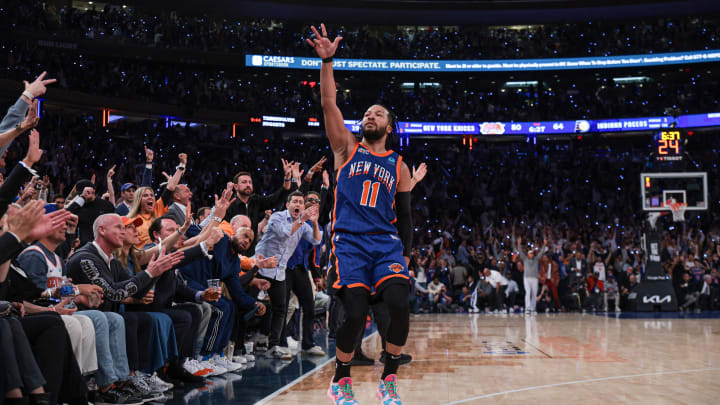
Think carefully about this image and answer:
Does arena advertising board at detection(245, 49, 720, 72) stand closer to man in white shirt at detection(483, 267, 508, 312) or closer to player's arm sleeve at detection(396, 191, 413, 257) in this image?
man in white shirt at detection(483, 267, 508, 312)

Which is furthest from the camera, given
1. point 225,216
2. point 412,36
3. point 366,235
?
point 412,36

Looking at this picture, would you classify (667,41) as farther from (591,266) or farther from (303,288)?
(303,288)

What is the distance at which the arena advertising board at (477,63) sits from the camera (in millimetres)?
26844

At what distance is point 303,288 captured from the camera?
315 inches

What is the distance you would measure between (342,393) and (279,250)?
11.8 feet

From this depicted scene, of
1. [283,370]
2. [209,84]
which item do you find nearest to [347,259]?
[283,370]

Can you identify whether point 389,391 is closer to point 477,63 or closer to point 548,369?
point 548,369

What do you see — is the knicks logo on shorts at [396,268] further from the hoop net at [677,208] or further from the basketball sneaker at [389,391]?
the hoop net at [677,208]

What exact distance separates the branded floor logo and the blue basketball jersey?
421 centimetres

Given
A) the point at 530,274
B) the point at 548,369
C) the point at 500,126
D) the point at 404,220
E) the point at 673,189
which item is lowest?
the point at 548,369

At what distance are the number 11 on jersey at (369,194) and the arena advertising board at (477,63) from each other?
23.5 metres

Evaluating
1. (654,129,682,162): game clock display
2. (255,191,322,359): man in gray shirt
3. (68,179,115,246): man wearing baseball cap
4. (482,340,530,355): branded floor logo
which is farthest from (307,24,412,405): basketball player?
(654,129,682,162): game clock display

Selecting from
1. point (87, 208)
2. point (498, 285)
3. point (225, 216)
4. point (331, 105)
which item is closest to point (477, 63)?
point (498, 285)

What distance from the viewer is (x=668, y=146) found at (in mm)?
17266
